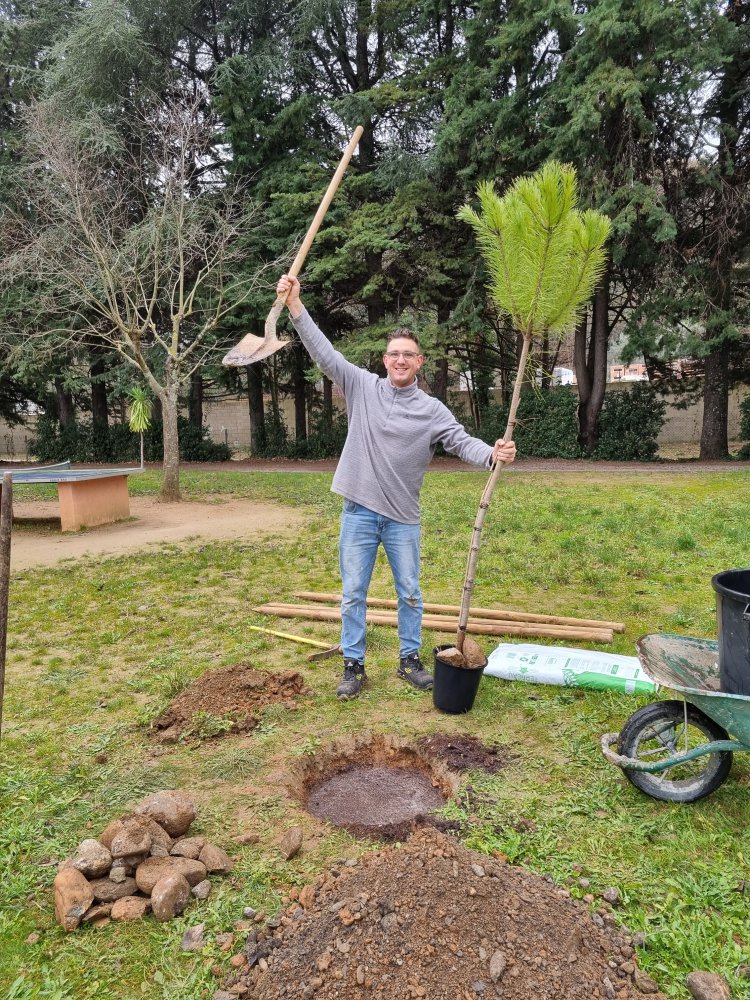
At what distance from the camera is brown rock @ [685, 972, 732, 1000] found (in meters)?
1.99

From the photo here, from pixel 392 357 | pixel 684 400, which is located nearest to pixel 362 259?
pixel 684 400

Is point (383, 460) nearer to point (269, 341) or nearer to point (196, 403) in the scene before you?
point (269, 341)

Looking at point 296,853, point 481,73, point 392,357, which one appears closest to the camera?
point 296,853

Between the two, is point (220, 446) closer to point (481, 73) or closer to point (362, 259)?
→ point (362, 259)

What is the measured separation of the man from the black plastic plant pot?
35 cm

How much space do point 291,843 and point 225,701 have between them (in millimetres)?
1416

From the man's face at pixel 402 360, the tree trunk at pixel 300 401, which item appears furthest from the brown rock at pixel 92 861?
the tree trunk at pixel 300 401

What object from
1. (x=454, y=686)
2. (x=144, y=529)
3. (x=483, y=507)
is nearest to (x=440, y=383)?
(x=144, y=529)

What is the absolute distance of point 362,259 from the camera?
63.2ft

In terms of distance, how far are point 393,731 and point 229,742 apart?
2.81 feet

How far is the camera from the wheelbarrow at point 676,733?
9.11 feet

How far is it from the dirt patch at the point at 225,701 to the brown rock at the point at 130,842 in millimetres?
1146

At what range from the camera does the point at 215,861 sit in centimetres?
258

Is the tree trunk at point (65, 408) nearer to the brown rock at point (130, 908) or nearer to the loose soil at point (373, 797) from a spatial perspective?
the loose soil at point (373, 797)
